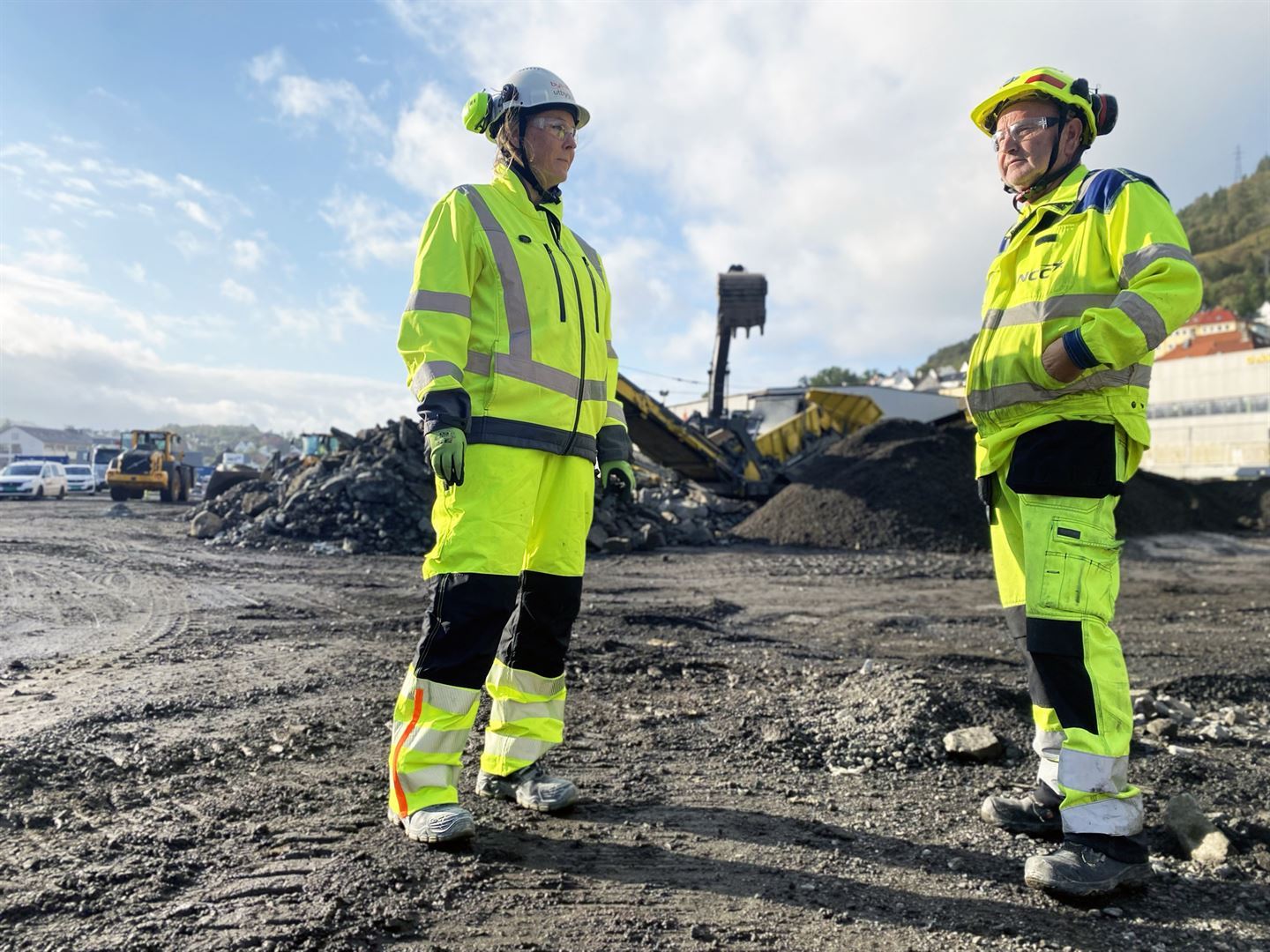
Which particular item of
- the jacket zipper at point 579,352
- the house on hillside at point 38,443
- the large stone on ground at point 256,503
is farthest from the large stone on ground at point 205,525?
the house on hillside at point 38,443

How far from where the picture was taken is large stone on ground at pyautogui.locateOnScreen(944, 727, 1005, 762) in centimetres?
316

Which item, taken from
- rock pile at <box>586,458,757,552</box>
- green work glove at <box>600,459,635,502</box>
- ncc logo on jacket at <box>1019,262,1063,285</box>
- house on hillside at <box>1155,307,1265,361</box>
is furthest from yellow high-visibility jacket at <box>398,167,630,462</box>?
house on hillside at <box>1155,307,1265,361</box>

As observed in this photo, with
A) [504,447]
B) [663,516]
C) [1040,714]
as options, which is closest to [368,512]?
[663,516]

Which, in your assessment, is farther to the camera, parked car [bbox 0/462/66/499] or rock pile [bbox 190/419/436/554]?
parked car [bbox 0/462/66/499]

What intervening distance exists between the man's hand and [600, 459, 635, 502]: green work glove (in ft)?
4.84

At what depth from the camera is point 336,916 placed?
1.87 meters

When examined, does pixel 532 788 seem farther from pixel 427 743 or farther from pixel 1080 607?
pixel 1080 607

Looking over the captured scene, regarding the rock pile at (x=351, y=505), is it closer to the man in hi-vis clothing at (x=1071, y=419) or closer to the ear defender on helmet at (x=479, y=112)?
the ear defender on helmet at (x=479, y=112)

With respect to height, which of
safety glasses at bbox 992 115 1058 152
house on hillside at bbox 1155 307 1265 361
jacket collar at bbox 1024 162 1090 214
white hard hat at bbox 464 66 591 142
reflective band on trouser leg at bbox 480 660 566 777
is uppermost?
house on hillside at bbox 1155 307 1265 361

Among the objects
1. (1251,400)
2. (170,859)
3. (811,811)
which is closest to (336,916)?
(170,859)

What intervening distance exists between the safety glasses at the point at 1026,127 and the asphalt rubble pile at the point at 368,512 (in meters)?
10.1

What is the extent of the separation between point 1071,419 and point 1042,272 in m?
0.48

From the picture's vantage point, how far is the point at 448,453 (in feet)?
7.83

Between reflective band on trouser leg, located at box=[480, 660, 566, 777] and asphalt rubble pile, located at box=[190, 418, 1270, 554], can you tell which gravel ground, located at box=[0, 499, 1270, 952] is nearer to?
reflective band on trouser leg, located at box=[480, 660, 566, 777]
